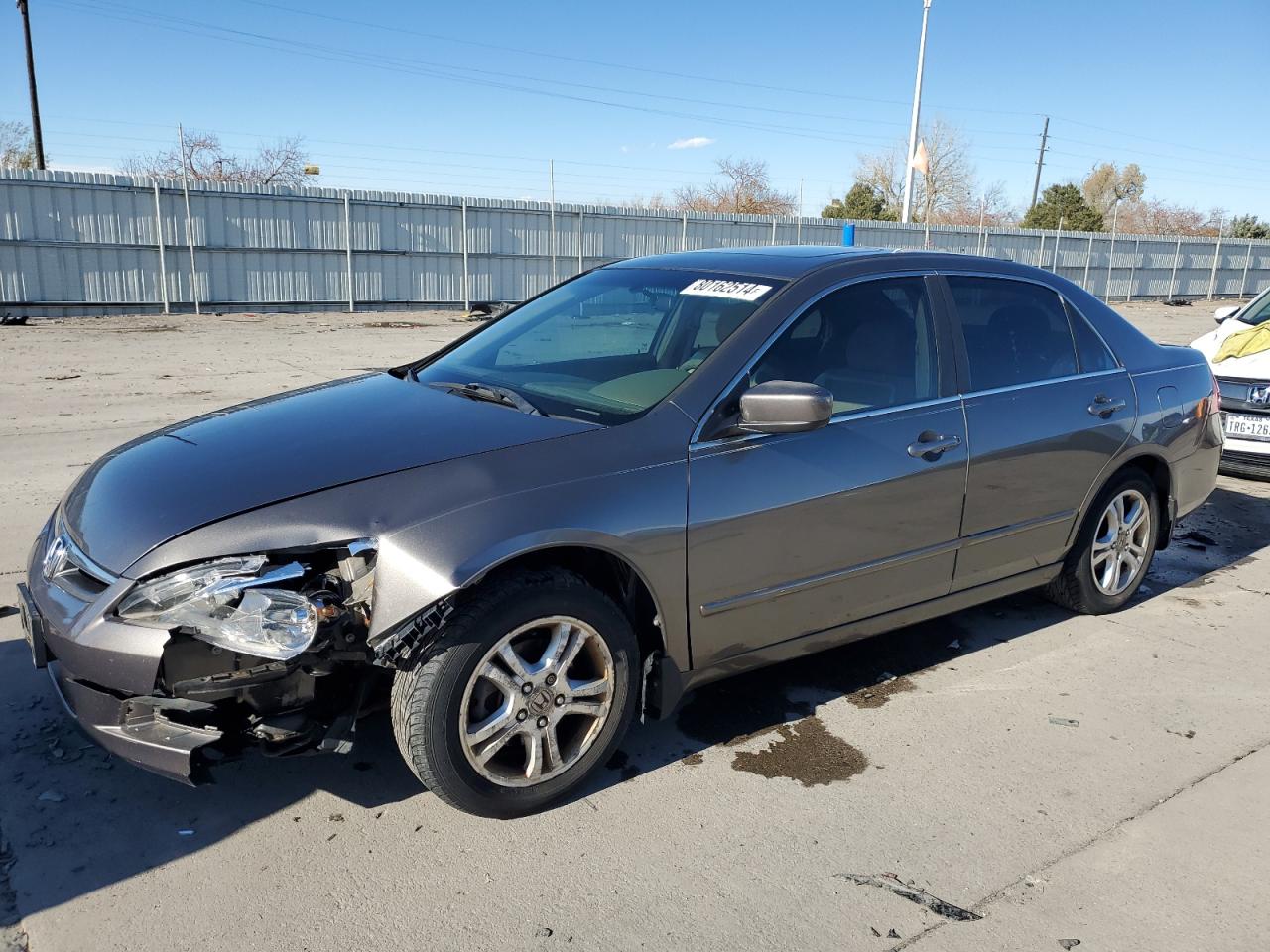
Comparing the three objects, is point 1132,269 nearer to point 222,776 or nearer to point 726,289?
point 726,289

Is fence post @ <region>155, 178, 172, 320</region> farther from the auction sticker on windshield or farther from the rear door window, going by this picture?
the rear door window

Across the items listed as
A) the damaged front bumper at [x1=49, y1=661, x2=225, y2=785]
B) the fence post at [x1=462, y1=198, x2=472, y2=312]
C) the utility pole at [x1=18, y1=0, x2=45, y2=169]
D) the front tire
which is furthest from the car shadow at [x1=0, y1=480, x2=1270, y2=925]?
the utility pole at [x1=18, y1=0, x2=45, y2=169]

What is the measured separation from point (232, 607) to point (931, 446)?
2499 mm

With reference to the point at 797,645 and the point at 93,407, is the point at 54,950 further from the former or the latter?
the point at 93,407

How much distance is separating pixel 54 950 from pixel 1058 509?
12.9 feet

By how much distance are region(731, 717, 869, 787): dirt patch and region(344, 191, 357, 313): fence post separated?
824 inches

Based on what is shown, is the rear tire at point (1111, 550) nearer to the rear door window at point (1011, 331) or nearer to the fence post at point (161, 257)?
the rear door window at point (1011, 331)

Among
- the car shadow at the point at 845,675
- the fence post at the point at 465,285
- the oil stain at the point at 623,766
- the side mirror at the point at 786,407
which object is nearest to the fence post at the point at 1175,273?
the fence post at the point at 465,285

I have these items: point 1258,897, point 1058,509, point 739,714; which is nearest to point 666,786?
point 739,714

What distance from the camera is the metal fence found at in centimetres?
1912

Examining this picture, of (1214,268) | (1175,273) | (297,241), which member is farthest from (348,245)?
(1214,268)

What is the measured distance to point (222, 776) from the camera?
10.7 ft

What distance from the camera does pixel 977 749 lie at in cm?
360

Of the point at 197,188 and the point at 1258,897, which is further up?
the point at 197,188
